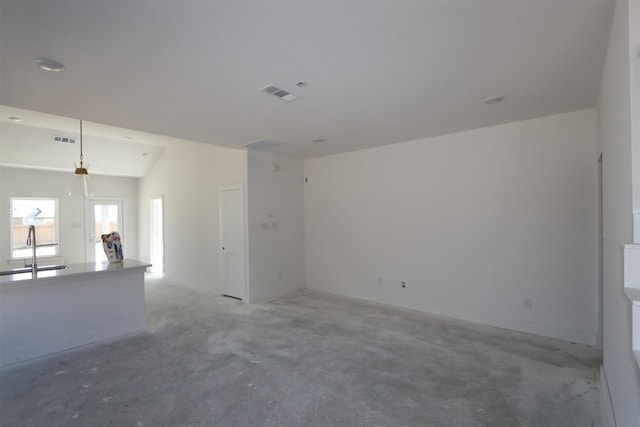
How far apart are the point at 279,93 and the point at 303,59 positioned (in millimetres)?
672

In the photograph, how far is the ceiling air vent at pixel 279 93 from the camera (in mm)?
2809

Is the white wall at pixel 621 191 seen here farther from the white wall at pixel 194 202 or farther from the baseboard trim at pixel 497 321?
the white wall at pixel 194 202

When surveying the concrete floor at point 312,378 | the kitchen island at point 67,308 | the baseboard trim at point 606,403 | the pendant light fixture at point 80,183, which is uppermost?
the pendant light fixture at point 80,183

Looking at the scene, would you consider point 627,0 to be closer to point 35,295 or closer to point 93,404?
point 93,404

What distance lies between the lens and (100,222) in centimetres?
820

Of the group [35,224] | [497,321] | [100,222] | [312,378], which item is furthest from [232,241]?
[35,224]

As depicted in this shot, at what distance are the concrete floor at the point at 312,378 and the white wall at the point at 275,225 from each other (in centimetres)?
135

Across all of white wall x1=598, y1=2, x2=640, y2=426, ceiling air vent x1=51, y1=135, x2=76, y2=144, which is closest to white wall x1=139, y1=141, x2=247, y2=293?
ceiling air vent x1=51, y1=135, x2=76, y2=144

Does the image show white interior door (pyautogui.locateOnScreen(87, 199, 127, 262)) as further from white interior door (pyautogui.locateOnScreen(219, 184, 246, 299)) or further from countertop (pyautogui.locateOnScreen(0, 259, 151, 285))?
countertop (pyautogui.locateOnScreen(0, 259, 151, 285))

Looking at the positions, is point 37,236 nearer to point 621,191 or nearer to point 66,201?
point 66,201

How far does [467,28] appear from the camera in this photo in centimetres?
197

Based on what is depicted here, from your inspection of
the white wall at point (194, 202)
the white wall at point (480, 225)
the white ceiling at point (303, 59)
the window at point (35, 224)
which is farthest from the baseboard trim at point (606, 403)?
the window at point (35, 224)

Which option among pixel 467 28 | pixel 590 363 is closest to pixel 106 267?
pixel 467 28

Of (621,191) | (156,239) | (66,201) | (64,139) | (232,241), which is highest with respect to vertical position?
(64,139)
